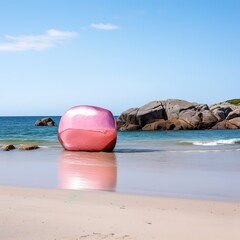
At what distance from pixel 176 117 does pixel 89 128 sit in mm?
25616

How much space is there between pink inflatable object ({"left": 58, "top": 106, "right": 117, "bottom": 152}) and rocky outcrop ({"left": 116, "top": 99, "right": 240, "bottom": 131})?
23.6 m

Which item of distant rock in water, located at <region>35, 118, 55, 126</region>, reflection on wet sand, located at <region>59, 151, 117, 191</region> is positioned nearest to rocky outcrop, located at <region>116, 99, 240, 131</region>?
reflection on wet sand, located at <region>59, 151, 117, 191</region>

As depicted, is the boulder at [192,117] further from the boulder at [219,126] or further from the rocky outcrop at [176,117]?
the boulder at [219,126]

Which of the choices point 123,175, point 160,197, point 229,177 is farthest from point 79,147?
point 160,197

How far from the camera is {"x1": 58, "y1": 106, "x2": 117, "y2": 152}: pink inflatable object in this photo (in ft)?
57.7

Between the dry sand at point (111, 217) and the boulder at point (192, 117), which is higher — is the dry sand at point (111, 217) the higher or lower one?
the higher one

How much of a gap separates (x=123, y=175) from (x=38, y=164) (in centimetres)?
356

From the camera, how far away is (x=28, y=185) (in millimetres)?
8891

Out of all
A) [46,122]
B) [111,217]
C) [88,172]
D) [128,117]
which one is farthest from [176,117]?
[111,217]

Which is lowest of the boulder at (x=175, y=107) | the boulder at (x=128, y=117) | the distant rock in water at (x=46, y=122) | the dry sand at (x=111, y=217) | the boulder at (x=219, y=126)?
the distant rock in water at (x=46, y=122)

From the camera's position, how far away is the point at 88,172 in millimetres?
11375

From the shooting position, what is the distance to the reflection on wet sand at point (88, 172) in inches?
354

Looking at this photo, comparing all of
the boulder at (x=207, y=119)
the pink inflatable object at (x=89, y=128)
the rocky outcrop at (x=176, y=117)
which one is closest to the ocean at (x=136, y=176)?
the pink inflatable object at (x=89, y=128)

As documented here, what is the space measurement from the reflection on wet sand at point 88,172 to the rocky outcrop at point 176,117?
Result: 983 inches
